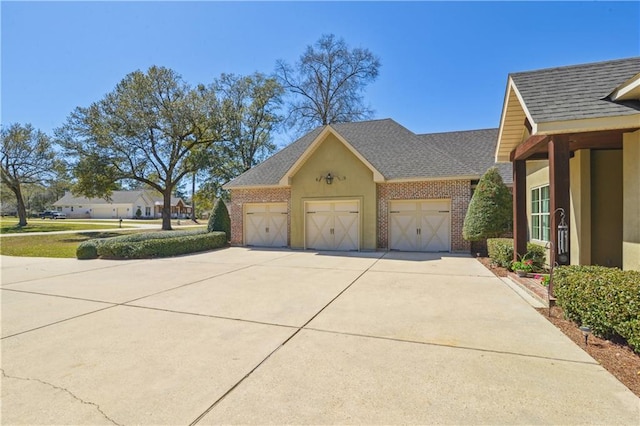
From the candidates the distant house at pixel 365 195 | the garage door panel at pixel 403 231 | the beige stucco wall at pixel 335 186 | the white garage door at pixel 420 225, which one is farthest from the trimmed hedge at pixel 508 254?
the beige stucco wall at pixel 335 186

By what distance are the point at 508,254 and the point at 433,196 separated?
4940 mm

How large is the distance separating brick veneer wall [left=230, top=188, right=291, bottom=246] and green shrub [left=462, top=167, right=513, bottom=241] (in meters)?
8.49

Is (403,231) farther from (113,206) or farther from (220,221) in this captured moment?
(113,206)

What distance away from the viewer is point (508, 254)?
349 inches

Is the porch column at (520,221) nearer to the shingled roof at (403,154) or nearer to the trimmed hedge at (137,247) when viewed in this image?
the shingled roof at (403,154)

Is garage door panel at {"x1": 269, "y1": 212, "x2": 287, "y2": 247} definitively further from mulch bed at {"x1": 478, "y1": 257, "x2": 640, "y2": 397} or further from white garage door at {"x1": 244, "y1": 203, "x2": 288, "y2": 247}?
mulch bed at {"x1": 478, "y1": 257, "x2": 640, "y2": 397}

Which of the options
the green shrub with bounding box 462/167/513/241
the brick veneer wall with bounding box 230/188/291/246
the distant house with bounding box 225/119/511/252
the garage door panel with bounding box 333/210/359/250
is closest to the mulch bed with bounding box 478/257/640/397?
the green shrub with bounding box 462/167/513/241

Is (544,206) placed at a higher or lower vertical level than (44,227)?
higher

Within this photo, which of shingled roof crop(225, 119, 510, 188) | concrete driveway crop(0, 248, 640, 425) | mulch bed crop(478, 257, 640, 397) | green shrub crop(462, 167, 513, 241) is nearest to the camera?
concrete driveway crop(0, 248, 640, 425)

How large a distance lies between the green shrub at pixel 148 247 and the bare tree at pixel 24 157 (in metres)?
29.8

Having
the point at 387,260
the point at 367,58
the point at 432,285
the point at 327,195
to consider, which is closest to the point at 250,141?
the point at 367,58

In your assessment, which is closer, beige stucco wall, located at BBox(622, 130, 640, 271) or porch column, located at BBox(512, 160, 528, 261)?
beige stucco wall, located at BBox(622, 130, 640, 271)

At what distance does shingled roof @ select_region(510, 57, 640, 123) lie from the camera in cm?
541

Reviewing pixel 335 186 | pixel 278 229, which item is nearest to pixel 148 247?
pixel 278 229
